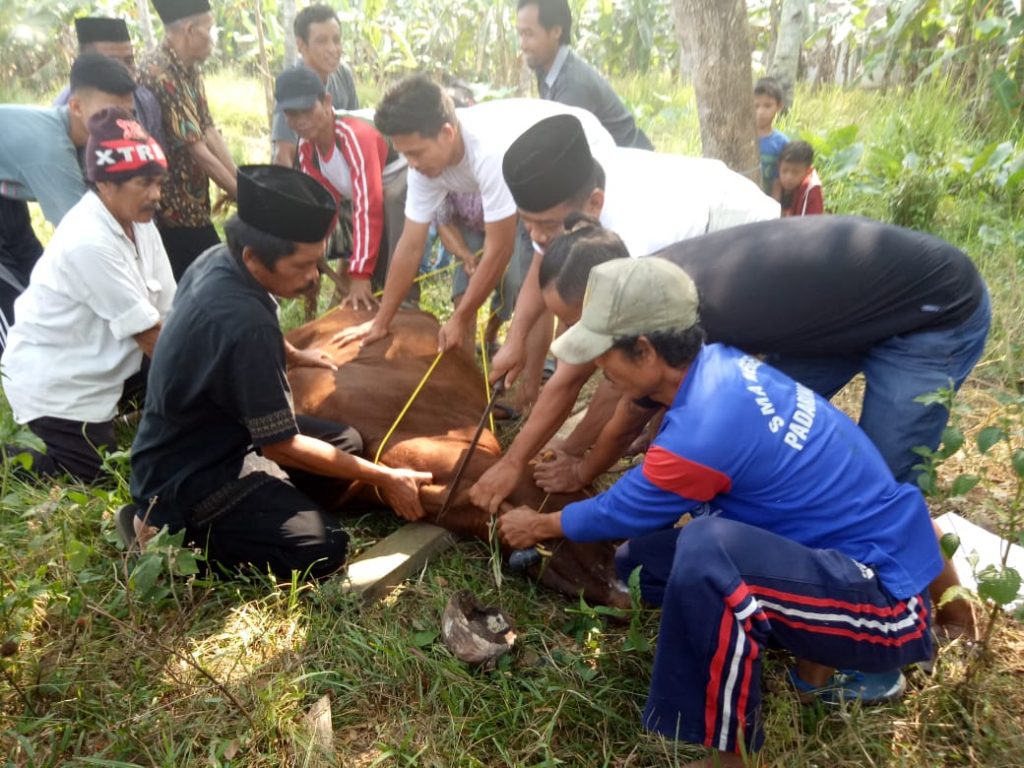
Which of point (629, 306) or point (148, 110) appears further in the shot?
point (148, 110)

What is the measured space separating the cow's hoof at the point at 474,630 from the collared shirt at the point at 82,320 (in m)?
1.92

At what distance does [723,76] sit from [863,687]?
3.77 meters

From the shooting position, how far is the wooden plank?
9.70 ft

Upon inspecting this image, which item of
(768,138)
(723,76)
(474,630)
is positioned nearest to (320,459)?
(474,630)

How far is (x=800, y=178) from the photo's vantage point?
5.63 m

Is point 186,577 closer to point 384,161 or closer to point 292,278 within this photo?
point 292,278

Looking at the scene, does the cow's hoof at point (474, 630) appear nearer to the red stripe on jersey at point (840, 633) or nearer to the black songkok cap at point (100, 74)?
the red stripe on jersey at point (840, 633)

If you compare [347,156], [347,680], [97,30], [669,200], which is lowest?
[347,680]

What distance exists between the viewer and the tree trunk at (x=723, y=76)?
15.7 ft

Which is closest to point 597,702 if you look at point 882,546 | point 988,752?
point 882,546

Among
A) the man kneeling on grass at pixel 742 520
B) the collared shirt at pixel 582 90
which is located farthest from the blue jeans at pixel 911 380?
the collared shirt at pixel 582 90

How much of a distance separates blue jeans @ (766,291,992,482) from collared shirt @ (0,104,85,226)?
3751 mm

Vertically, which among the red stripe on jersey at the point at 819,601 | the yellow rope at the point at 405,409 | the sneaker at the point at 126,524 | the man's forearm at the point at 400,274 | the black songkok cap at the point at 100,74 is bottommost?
the sneaker at the point at 126,524

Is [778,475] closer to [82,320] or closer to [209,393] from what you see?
[209,393]
